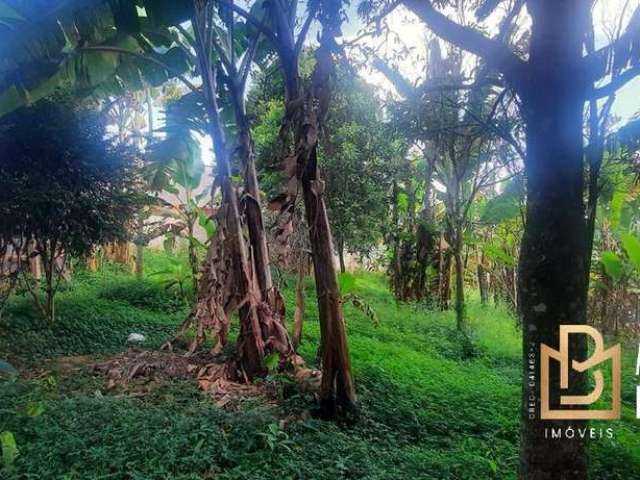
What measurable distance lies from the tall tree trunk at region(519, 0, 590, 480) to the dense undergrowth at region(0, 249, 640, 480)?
31.5 inches

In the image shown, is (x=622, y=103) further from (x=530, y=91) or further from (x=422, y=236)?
(x=422, y=236)

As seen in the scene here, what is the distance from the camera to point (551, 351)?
6.08 ft

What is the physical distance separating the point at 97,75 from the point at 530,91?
Answer: 15.4 ft

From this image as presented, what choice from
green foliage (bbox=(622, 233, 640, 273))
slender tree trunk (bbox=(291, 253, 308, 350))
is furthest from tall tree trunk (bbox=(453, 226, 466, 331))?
slender tree trunk (bbox=(291, 253, 308, 350))

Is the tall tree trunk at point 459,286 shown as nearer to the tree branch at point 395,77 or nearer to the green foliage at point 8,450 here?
the tree branch at point 395,77

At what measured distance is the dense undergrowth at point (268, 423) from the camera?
2443mm

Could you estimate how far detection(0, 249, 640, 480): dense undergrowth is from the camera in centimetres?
244

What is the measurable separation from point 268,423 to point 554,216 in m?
2.11

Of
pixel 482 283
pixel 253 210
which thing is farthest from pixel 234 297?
pixel 482 283

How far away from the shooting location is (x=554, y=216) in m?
1.83

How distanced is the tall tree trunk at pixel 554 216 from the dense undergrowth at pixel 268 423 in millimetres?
799

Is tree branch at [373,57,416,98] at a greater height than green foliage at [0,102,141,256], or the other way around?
tree branch at [373,57,416,98]

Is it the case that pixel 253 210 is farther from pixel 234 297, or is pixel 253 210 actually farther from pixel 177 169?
pixel 177 169

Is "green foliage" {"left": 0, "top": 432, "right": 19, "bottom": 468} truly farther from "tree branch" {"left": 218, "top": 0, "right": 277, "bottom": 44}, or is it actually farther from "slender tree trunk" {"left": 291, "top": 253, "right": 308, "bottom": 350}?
"tree branch" {"left": 218, "top": 0, "right": 277, "bottom": 44}
